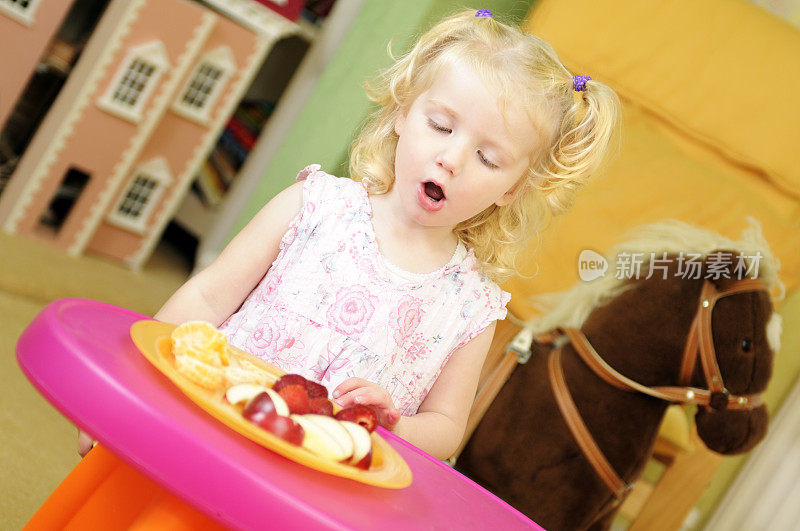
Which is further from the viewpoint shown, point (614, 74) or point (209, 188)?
point (209, 188)

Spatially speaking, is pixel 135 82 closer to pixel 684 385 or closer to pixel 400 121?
pixel 400 121

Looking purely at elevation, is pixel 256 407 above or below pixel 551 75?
below

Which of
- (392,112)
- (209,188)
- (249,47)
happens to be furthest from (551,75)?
(209,188)

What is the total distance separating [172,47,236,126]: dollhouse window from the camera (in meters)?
1.96

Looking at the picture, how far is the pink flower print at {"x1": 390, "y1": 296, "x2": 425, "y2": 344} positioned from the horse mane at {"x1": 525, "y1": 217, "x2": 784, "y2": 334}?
20.7 inches

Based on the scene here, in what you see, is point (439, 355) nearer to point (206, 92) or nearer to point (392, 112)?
point (392, 112)

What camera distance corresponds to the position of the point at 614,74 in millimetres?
1838

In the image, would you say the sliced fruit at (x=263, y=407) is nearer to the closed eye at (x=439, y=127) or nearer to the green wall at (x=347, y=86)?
the closed eye at (x=439, y=127)

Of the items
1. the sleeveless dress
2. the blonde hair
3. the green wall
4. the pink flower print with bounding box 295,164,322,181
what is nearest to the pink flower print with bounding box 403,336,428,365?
the sleeveless dress

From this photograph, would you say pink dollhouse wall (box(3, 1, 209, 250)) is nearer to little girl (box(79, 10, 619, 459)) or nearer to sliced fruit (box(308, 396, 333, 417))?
little girl (box(79, 10, 619, 459))

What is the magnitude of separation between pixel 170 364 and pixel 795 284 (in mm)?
1808

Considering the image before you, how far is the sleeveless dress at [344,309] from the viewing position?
97 cm

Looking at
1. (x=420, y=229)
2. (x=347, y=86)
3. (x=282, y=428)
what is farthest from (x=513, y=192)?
(x=347, y=86)

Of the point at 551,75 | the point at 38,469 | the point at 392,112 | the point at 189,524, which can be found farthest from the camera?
the point at 38,469
